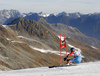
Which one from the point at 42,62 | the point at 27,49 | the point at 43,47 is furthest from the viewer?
the point at 43,47

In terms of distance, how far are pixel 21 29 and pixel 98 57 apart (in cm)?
7634

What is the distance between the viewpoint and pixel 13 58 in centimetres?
7606

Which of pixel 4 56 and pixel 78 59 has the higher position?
pixel 78 59

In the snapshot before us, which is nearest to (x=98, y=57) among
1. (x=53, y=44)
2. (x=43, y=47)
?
(x=53, y=44)

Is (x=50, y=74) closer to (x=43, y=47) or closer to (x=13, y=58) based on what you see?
(x=13, y=58)

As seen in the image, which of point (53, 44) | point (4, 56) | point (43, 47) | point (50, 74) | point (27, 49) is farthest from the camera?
point (53, 44)

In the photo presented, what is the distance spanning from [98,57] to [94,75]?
168 m

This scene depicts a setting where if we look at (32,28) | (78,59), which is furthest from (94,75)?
(32,28)

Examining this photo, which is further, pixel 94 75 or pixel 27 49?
pixel 27 49

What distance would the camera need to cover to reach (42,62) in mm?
93438

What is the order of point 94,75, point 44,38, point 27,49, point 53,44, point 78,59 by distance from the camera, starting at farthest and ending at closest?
point 44,38 < point 53,44 < point 27,49 < point 78,59 < point 94,75

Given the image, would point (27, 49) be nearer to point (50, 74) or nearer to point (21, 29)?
point (21, 29)

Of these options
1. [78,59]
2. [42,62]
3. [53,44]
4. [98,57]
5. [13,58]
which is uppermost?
[78,59]

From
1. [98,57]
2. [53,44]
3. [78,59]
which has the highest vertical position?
[78,59]
